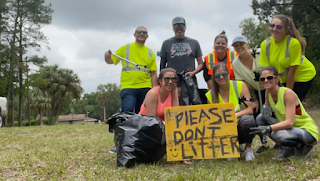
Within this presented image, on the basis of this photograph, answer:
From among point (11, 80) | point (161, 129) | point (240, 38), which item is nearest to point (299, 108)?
point (240, 38)

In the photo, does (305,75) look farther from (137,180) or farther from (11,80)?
(11,80)

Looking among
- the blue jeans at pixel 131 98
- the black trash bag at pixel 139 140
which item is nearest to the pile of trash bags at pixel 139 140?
the black trash bag at pixel 139 140

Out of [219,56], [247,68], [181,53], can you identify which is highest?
[181,53]

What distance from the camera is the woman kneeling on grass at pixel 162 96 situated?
4.12 meters

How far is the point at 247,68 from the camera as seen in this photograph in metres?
4.44

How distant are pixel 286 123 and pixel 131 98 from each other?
2388 millimetres

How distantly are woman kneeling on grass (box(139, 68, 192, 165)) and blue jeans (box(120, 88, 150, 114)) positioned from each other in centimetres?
73

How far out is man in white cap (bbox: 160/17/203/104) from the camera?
510 cm

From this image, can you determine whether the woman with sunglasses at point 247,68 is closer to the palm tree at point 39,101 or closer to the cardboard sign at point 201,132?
the cardboard sign at point 201,132

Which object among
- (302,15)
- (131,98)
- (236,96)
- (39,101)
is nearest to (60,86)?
(39,101)

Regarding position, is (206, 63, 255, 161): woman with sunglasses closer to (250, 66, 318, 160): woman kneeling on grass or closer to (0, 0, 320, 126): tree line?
(250, 66, 318, 160): woman kneeling on grass

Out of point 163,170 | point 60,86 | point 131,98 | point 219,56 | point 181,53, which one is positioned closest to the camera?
point 163,170

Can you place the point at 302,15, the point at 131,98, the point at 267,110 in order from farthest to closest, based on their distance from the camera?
1. the point at 302,15
2. the point at 131,98
3. the point at 267,110

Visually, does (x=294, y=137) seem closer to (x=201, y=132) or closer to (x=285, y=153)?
(x=285, y=153)
